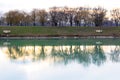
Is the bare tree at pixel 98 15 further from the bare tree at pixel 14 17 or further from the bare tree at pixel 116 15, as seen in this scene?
the bare tree at pixel 14 17

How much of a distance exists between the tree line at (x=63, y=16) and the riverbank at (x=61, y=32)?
854 cm

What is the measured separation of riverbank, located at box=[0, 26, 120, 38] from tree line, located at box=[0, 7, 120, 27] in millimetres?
8539

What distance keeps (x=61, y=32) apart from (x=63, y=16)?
11911 mm

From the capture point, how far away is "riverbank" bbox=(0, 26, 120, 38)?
153 feet

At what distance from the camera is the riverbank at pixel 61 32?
46.8 m

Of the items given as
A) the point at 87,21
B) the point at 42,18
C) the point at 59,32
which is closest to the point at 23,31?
the point at 59,32

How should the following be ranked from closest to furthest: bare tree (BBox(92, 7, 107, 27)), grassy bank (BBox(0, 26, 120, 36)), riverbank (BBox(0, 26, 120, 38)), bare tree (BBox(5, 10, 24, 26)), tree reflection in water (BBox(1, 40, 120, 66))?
1. tree reflection in water (BBox(1, 40, 120, 66))
2. riverbank (BBox(0, 26, 120, 38))
3. grassy bank (BBox(0, 26, 120, 36))
4. bare tree (BBox(92, 7, 107, 27))
5. bare tree (BBox(5, 10, 24, 26))

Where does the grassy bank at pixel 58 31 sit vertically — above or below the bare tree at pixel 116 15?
below

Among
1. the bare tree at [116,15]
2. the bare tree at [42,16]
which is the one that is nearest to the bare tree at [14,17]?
the bare tree at [42,16]

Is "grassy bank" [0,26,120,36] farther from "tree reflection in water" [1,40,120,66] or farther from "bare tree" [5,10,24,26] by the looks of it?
"tree reflection in water" [1,40,120,66]

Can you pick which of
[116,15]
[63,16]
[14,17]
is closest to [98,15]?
[116,15]

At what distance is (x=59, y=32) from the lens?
48.7m

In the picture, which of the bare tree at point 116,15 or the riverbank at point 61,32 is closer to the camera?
the riverbank at point 61,32

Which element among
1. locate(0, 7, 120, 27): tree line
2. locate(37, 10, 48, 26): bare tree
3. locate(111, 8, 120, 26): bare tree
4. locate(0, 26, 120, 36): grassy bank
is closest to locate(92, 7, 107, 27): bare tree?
locate(0, 7, 120, 27): tree line
